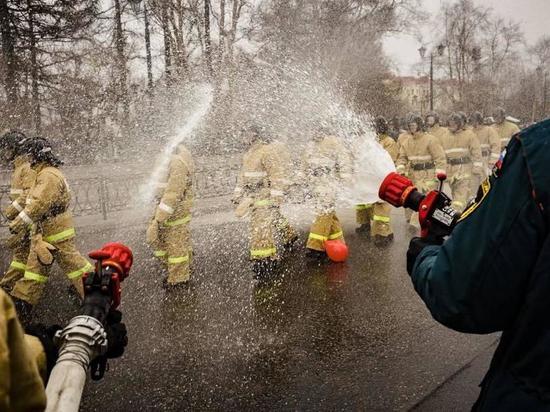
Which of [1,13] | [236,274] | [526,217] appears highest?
[1,13]

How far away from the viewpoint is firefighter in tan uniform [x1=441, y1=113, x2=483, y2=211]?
8789 millimetres

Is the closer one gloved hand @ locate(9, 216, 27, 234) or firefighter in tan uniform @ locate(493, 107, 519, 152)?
gloved hand @ locate(9, 216, 27, 234)

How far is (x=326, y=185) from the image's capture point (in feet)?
22.7

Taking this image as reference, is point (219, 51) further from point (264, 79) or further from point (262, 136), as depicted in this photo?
point (262, 136)

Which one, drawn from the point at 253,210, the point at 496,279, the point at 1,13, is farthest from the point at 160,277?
the point at 1,13

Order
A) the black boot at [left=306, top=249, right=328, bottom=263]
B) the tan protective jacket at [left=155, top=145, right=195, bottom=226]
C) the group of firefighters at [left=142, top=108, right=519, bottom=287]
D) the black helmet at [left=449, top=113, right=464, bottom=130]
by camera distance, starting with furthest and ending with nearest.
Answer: the black helmet at [left=449, top=113, right=464, bottom=130] < the black boot at [left=306, top=249, right=328, bottom=263] < the group of firefighters at [left=142, top=108, right=519, bottom=287] < the tan protective jacket at [left=155, top=145, right=195, bottom=226]

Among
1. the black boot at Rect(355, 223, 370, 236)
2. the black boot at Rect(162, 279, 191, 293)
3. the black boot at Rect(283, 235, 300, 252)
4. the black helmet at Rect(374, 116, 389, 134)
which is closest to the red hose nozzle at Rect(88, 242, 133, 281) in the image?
the black boot at Rect(162, 279, 191, 293)

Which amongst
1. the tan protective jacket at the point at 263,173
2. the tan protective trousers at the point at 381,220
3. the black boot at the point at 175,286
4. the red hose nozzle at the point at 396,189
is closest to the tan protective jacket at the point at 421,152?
the tan protective trousers at the point at 381,220

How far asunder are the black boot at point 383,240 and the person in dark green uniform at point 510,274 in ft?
20.3

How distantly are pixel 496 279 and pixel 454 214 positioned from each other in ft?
1.65

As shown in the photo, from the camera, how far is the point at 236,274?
587cm

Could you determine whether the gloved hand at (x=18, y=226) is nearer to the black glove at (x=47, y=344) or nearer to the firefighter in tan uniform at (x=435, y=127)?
the black glove at (x=47, y=344)

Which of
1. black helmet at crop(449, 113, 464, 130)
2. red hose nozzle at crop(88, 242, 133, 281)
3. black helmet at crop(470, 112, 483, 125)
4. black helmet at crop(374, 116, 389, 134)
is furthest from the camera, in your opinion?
black helmet at crop(470, 112, 483, 125)

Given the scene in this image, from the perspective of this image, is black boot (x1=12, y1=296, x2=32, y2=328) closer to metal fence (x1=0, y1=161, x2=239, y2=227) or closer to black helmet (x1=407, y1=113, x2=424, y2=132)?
metal fence (x1=0, y1=161, x2=239, y2=227)
